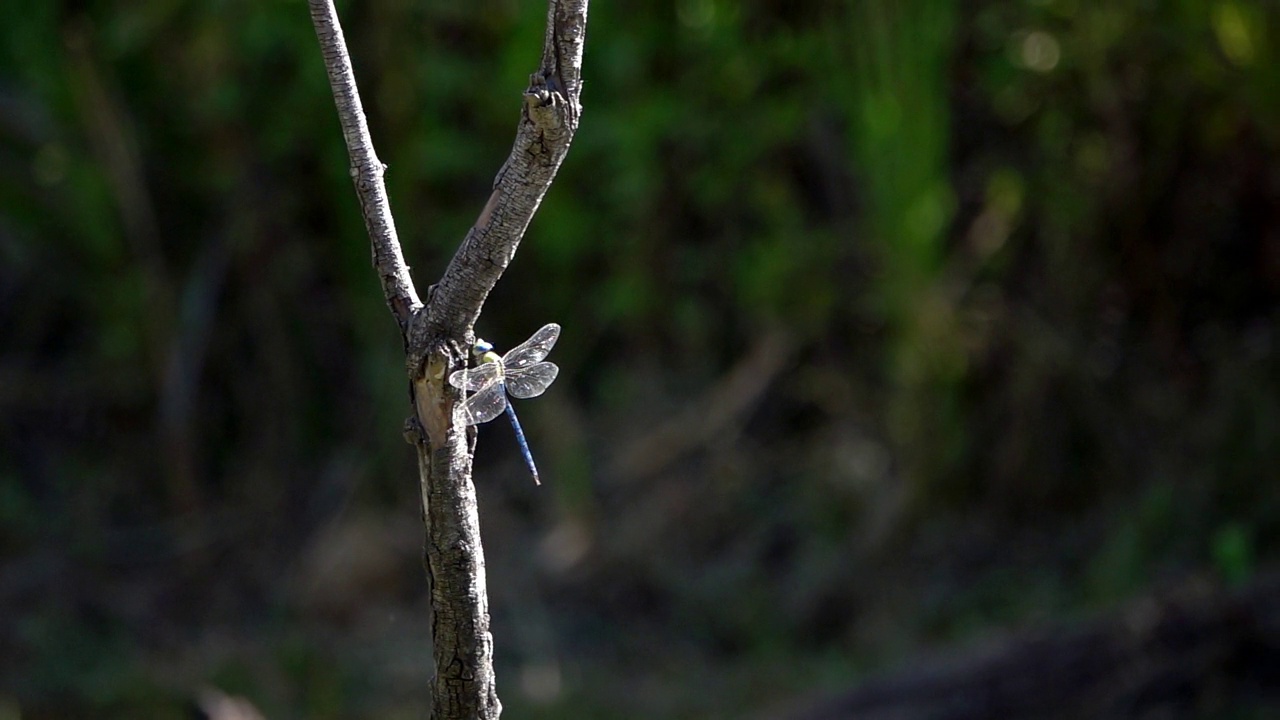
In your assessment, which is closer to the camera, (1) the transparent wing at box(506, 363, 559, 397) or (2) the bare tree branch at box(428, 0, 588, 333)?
(2) the bare tree branch at box(428, 0, 588, 333)

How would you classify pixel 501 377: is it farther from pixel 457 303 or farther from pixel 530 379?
pixel 457 303

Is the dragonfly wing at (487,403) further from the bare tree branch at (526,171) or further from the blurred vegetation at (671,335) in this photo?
the blurred vegetation at (671,335)

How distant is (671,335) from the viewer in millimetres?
4176

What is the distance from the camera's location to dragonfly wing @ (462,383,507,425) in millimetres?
1294

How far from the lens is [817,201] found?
13.4ft

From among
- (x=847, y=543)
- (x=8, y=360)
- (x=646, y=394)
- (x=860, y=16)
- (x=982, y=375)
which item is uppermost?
(x=8, y=360)

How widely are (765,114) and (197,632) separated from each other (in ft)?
7.20

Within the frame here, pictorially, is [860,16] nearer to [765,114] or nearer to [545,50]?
[765,114]

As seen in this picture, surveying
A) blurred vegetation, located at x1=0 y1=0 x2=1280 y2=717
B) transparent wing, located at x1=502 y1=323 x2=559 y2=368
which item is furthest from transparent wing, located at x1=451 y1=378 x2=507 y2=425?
blurred vegetation, located at x1=0 y1=0 x2=1280 y2=717

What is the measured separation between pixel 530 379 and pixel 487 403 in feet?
0.67

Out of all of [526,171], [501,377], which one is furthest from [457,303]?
[501,377]

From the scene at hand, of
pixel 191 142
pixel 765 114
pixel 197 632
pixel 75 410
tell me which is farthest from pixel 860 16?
pixel 75 410

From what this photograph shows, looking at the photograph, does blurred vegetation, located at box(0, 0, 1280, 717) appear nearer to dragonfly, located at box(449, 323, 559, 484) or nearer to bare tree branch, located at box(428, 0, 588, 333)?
dragonfly, located at box(449, 323, 559, 484)

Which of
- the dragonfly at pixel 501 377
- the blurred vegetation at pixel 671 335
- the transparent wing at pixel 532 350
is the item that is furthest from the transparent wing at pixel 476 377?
the blurred vegetation at pixel 671 335
